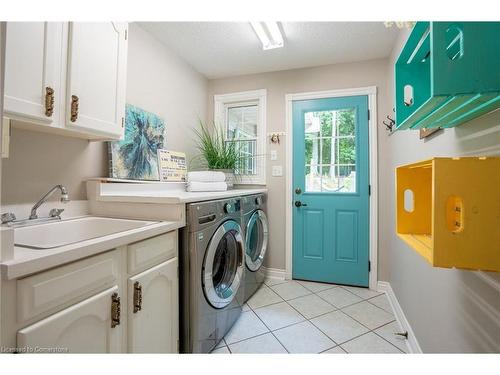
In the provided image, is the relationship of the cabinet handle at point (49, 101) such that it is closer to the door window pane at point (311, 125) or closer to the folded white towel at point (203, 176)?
the folded white towel at point (203, 176)

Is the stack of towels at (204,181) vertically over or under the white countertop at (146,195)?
over

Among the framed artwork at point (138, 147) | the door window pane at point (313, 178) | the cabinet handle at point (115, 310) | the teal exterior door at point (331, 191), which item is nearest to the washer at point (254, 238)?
the teal exterior door at point (331, 191)

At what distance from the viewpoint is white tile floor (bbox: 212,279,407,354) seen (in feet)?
5.36

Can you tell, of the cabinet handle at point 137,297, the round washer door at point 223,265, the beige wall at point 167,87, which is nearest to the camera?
the cabinet handle at point 137,297

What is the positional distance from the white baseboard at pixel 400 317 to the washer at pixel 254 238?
1.20 meters

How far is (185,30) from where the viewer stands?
211 centimetres

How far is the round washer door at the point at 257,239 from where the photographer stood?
227cm

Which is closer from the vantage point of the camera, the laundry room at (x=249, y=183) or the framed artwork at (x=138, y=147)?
the laundry room at (x=249, y=183)

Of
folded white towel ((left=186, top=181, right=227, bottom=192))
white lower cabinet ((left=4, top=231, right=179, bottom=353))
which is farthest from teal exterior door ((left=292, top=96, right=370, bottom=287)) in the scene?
white lower cabinet ((left=4, top=231, right=179, bottom=353))

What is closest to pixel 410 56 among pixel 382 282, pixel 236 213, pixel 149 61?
pixel 236 213

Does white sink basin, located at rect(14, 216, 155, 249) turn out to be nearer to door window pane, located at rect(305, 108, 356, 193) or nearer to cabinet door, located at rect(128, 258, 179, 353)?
cabinet door, located at rect(128, 258, 179, 353)

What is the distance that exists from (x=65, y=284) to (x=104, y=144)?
1241mm

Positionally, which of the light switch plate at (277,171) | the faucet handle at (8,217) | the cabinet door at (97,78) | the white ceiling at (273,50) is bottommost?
the faucet handle at (8,217)

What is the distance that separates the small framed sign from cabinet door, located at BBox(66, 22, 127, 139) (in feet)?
2.35
